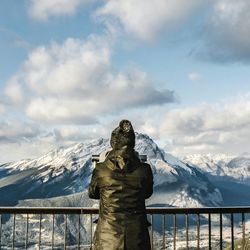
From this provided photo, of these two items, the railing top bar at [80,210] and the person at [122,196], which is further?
the railing top bar at [80,210]

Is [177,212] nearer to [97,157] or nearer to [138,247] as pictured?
[97,157]

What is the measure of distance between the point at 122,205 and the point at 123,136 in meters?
0.82

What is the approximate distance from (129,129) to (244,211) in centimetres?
486

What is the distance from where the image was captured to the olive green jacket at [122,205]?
598cm

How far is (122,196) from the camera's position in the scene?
5.98m

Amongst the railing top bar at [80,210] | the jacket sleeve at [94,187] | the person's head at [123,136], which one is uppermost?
the person's head at [123,136]

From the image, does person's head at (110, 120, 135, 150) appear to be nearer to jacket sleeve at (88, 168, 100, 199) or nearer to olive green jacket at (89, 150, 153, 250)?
olive green jacket at (89, 150, 153, 250)

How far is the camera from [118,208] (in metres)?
5.98

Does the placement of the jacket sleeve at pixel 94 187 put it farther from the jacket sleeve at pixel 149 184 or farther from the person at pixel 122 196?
the jacket sleeve at pixel 149 184

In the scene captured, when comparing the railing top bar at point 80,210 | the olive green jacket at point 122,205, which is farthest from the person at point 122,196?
the railing top bar at point 80,210

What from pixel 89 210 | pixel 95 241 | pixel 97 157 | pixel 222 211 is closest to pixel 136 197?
pixel 95 241

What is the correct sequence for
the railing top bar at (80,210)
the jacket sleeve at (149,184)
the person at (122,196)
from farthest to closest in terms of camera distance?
the railing top bar at (80,210)
the jacket sleeve at (149,184)
the person at (122,196)

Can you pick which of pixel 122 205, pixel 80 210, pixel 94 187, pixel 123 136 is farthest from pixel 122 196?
pixel 80 210

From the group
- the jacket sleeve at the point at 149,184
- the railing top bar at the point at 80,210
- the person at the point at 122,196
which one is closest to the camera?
the person at the point at 122,196
